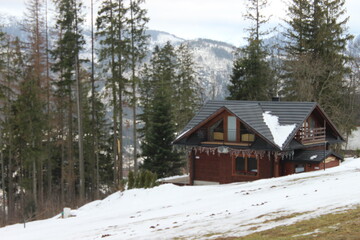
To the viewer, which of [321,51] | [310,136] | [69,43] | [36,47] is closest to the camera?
[310,136]

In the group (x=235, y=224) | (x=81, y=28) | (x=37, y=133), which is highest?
(x=81, y=28)

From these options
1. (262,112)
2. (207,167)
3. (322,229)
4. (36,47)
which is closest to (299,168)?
(262,112)

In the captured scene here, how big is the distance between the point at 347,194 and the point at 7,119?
86.0 ft

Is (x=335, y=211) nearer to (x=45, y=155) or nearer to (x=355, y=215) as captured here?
(x=355, y=215)

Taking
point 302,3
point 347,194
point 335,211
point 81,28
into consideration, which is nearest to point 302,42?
point 302,3

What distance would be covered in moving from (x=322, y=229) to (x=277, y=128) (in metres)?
17.0

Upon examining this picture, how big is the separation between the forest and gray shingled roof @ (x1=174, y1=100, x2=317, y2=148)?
588cm

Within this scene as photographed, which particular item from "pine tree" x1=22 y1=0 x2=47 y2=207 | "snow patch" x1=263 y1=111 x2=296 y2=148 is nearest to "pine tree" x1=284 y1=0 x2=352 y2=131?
"snow patch" x1=263 y1=111 x2=296 y2=148

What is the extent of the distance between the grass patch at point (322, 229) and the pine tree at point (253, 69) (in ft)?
101

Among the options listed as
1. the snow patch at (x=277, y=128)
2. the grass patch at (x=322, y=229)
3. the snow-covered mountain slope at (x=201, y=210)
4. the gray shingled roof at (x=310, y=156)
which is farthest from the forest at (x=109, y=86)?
the grass patch at (x=322, y=229)

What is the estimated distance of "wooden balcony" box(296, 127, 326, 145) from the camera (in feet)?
85.2

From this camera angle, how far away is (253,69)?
40375mm

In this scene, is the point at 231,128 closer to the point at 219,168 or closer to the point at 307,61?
the point at 219,168

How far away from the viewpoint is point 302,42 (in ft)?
127
